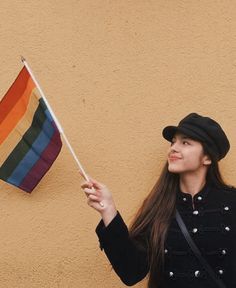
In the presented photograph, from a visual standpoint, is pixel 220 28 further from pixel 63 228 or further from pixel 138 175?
pixel 63 228

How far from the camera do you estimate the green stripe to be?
8.29 feet

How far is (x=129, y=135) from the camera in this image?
9.45ft

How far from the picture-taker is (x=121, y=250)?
235cm

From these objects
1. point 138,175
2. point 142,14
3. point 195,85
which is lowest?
point 138,175

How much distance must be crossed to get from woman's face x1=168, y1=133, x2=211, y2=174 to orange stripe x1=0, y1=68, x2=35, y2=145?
27.8 inches

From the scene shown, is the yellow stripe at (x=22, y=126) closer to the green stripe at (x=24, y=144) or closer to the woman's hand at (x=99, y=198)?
the green stripe at (x=24, y=144)

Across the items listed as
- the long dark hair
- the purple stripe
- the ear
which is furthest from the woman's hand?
the ear

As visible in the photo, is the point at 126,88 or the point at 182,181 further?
the point at 126,88

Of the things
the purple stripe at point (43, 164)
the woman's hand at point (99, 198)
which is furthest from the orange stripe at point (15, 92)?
the woman's hand at point (99, 198)

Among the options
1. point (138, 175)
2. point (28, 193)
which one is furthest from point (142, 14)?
point (28, 193)

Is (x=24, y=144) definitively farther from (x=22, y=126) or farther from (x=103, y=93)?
(x=103, y=93)

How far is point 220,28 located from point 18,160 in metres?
1.22

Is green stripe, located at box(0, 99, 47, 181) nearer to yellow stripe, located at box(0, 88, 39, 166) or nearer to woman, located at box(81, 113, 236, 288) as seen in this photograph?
yellow stripe, located at box(0, 88, 39, 166)

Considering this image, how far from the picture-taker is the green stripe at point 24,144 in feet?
8.29
